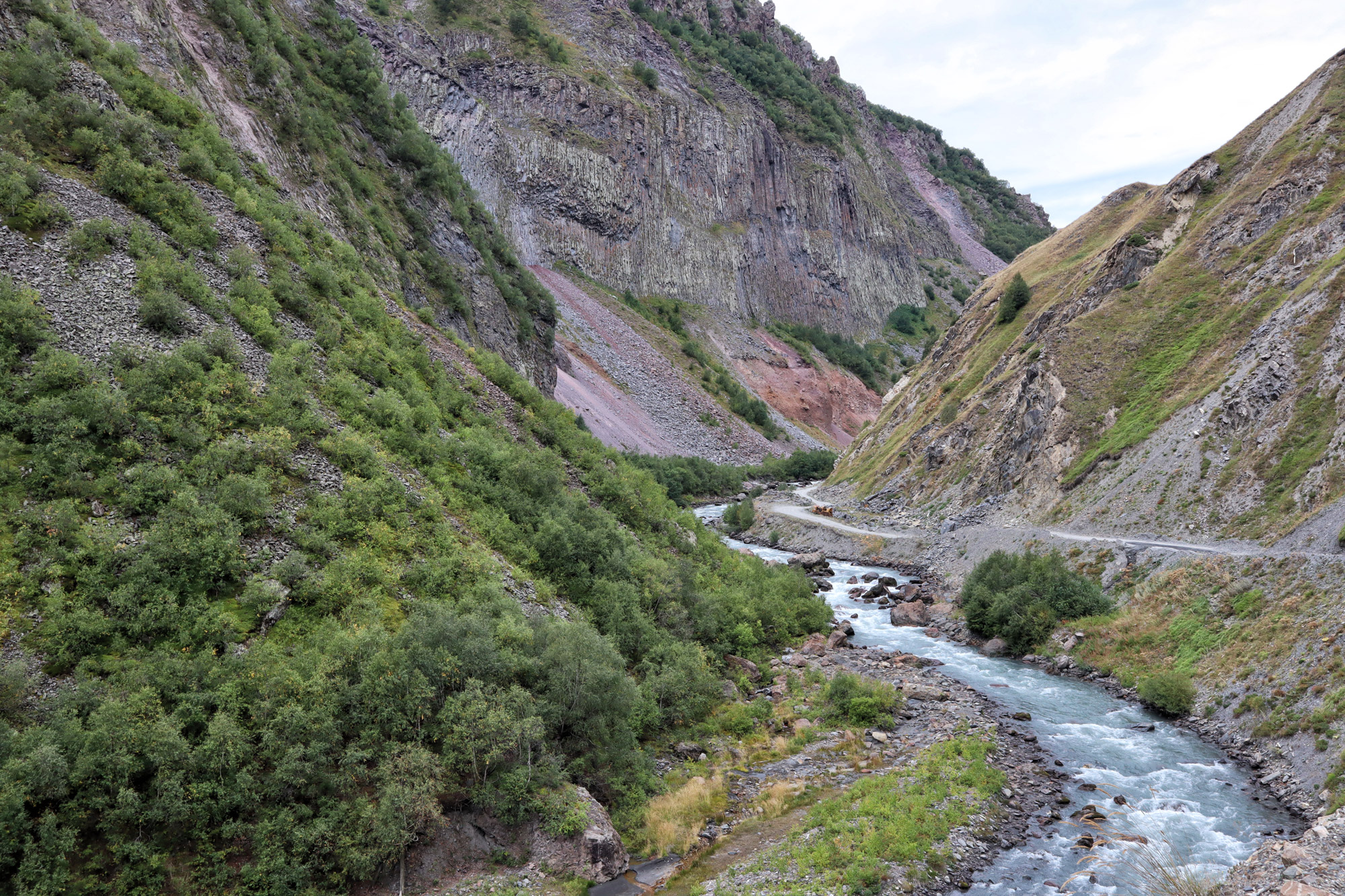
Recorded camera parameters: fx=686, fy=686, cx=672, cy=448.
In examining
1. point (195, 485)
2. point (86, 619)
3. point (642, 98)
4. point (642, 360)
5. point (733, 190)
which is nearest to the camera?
point (86, 619)

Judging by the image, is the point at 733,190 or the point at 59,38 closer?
the point at 59,38

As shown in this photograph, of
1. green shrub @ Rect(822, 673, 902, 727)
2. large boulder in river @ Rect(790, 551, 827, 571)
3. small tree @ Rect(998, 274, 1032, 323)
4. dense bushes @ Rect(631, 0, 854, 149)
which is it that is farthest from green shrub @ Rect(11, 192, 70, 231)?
dense bushes @ Rect(631, 0, 854, 149)

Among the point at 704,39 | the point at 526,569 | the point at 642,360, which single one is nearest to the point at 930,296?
the point at 704,39

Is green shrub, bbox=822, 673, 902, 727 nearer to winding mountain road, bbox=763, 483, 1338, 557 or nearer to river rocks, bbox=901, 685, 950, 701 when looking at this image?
river rocks, bbox=901, 685, 950, 701

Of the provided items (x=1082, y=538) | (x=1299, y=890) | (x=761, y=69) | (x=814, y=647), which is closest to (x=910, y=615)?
(x=814, y=647)

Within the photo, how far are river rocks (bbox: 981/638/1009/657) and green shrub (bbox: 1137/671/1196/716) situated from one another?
21.7ft

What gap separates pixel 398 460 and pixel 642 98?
105 meters

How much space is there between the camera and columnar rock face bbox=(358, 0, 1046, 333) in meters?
93.6

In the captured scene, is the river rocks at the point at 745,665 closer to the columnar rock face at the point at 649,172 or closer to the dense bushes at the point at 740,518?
the dense bushes at the point at 740,518

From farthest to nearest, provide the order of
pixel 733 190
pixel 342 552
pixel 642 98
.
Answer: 1. pixel 733 190
2. pixel 642 98
3. pixel 342 552

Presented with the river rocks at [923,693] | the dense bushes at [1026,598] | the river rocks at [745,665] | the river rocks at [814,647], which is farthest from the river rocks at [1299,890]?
the river rocks at [814,647]

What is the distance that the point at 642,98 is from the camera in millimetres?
109500

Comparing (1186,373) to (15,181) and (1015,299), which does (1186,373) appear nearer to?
(1015,299)

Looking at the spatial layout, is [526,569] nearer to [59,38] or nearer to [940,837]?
[940,837]
